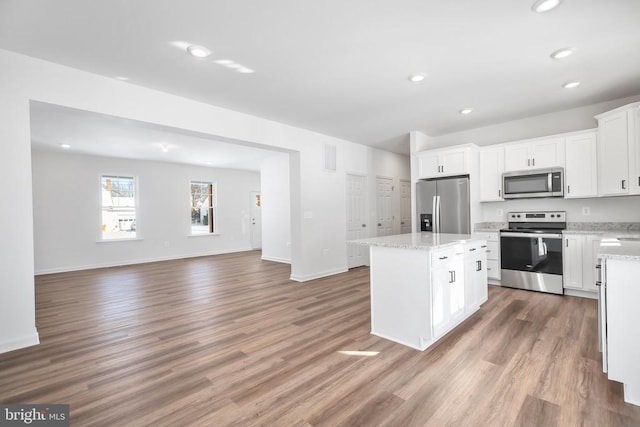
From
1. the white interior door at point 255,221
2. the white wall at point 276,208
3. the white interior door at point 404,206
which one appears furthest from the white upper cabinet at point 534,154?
the white interior door at point 255,221

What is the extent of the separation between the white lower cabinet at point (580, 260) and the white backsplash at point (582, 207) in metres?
0.61

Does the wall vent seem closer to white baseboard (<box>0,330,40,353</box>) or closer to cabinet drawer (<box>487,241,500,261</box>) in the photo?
cabinet drawer (<box>487,241,500,261</box>)

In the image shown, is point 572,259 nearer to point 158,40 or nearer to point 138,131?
point 158,40

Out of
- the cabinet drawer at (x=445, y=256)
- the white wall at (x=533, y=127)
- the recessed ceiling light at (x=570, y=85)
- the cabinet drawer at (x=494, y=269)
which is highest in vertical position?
the recessed ceiling light at (x=570, y=85)

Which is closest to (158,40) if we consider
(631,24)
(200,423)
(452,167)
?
(200,423)

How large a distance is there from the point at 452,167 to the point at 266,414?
456 cm

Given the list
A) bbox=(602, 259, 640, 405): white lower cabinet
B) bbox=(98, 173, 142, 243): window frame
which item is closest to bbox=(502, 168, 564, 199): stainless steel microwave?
bbox=(602, 259, 640, 405): white lower cabinet

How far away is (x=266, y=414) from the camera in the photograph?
1.81 metres

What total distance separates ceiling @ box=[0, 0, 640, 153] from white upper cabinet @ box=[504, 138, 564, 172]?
22.7 inches

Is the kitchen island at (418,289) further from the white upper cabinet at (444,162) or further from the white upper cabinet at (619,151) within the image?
the white upper cabinet at (619,151)

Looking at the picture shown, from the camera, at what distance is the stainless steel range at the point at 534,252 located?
4.19 metres

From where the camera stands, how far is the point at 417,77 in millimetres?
3330

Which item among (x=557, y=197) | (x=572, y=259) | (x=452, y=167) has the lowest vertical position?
(x=572, y=259)

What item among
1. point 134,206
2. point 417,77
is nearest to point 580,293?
point 417,77
